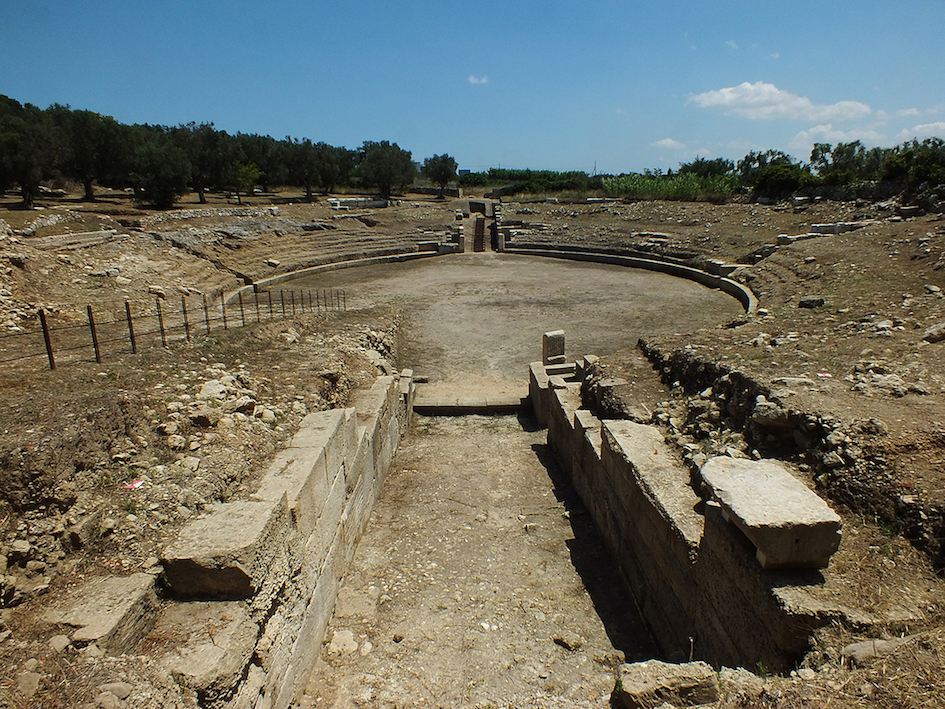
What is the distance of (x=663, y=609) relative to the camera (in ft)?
17.5

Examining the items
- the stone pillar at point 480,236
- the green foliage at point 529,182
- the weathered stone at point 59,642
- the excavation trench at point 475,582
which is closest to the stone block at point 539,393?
the excavation trench at point 475,582

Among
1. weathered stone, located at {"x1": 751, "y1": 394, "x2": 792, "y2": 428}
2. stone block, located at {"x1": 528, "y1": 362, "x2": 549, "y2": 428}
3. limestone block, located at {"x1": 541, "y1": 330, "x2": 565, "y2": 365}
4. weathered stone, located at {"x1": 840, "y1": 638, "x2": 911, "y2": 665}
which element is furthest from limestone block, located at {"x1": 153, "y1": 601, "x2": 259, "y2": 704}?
limestone block, located at {"x1": 541, "y1": 330, "x2": 565, "y2": 365}

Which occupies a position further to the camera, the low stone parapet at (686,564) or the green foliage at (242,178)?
the green foliage at (242,178)

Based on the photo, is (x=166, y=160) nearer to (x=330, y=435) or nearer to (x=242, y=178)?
(x=242, y=178)

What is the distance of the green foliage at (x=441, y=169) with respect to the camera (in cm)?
5184

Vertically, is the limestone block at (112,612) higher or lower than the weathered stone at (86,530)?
lower

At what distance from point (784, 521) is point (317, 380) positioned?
6.64 metres

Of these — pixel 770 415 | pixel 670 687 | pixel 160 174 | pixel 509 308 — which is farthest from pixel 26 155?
pixel 670 687

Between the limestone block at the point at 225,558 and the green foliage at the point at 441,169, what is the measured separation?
49.0m

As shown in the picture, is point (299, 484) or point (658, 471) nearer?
point (299, 484)

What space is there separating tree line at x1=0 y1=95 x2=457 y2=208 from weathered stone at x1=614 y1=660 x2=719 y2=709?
2951cm

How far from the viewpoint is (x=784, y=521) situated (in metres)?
3.78

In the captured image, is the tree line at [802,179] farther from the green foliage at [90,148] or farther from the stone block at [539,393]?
the green foliage at [90,148]

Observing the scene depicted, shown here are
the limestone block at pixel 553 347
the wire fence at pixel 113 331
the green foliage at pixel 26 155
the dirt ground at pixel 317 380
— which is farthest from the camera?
the green foliage at pixel 26 155
